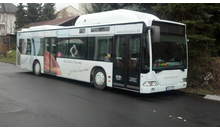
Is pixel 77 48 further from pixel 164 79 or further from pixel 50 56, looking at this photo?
pixel 164 79

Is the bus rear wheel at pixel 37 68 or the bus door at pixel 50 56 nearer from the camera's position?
the bus door at pixel 50 56

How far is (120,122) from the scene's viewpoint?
5461 mm

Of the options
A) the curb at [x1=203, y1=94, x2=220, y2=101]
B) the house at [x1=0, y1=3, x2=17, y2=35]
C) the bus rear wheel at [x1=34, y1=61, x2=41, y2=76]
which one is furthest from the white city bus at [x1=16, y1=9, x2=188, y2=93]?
the house at [x1=0, y1=3, x2=17, y2=35]

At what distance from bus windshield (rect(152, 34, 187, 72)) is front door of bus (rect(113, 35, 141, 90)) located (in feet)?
2.09

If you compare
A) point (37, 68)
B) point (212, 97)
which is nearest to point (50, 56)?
point (37, 68)

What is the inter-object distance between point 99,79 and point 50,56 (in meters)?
4.33

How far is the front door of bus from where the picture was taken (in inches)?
323

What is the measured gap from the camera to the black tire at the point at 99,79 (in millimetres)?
9641

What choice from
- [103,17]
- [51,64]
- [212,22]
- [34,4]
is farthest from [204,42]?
[34,4]

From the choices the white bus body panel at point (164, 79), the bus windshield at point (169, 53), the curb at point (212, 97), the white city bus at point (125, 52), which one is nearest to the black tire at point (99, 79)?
the white city bus at point (125, 52)

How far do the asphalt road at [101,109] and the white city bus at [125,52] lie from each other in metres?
0.66

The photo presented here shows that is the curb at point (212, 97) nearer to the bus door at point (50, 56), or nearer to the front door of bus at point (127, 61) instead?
the front door of bus at point (127, 61)

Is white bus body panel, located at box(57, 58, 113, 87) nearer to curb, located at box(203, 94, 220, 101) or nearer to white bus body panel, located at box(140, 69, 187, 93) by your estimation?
white bus body panel, located at box(140, 69, 187, 93)

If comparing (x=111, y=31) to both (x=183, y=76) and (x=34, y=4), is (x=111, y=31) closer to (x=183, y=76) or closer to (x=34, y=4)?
(x=183, y=76)
